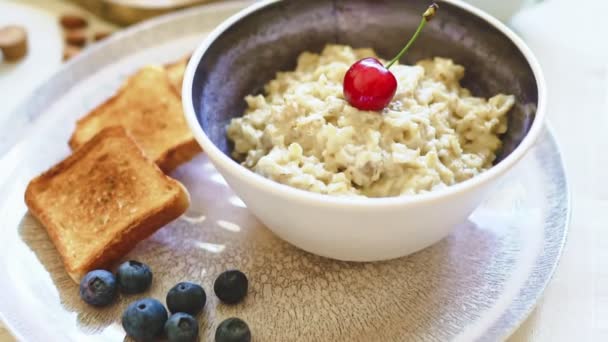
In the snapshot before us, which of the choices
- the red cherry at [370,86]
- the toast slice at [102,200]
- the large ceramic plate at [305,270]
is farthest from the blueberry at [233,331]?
the red cherry at [370,86]

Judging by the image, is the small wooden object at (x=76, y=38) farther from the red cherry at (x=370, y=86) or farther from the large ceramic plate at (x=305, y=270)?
the red cherry at (x=370, y=86)

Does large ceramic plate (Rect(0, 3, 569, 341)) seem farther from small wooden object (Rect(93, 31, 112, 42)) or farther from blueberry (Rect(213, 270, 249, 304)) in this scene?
small wooden object (Rect(93, 31, 112, 42))

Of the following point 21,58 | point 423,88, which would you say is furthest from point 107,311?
point 21,58

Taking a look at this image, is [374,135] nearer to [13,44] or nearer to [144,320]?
[144,320]

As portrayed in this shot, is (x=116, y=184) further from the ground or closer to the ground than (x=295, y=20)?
closer to the ground

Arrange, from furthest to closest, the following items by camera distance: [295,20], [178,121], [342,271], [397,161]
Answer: [178,121] → [295,20] → [342,271] → [397,161]

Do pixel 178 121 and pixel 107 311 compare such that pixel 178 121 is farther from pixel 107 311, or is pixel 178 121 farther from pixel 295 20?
pixel 107 311
